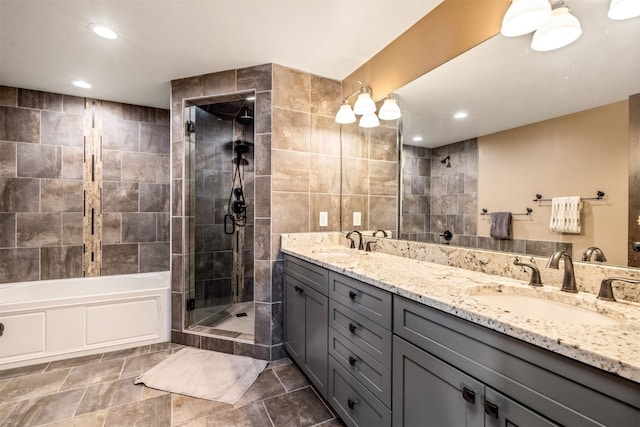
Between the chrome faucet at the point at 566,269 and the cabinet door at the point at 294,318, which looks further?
the cabinet door at the point at 294,318

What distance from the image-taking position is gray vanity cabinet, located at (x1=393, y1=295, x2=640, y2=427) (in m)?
0.62

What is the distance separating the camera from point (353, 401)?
4.73ft

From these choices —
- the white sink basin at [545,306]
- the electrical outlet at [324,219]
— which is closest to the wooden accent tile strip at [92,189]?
the electrical outlet at [324,219]

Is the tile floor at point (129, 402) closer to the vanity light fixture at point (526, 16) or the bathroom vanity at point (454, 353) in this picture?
the bathroom vanity at point (454, 353)

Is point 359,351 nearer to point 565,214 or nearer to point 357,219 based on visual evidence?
point 565,214

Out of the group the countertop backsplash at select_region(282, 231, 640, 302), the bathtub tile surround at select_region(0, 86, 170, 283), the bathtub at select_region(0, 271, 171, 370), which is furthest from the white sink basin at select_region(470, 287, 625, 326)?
the bathtub tile surround at select_region(0, 86, 170, 283)

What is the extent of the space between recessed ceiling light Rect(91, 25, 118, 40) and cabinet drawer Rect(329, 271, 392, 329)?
2200 mm

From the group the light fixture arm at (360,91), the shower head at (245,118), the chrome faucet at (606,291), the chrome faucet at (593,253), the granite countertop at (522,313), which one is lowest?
the granite countertop at (522,313)

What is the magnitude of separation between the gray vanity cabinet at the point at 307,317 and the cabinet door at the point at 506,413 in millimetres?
984

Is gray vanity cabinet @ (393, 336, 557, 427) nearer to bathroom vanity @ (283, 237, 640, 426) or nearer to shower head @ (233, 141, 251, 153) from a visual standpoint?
bathroom vanity @ (283, 237, 640, 426)

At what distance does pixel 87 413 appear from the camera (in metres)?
1.74

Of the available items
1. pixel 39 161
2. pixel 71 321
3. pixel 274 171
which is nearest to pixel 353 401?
pixel 274 171

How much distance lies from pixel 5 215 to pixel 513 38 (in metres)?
4.35

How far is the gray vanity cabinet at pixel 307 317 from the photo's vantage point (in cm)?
174
